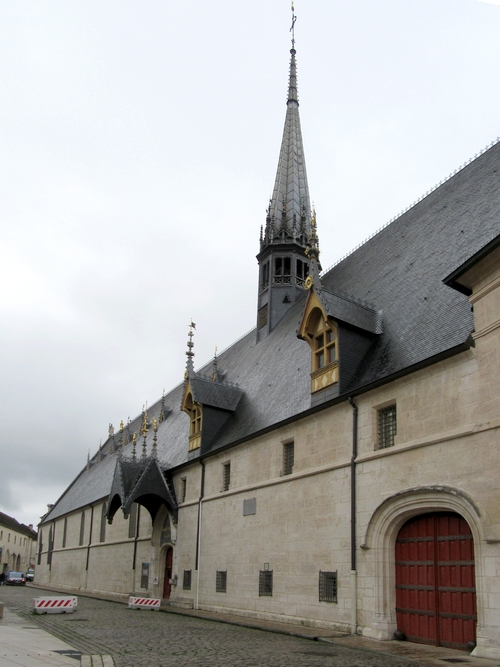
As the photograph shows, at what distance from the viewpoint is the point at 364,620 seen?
1556cm

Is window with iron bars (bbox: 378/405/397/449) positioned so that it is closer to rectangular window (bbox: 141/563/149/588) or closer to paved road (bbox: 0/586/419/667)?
paved road (bbox: 0/586/419/667)

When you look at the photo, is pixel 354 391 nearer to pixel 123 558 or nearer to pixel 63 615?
pixel 63 615

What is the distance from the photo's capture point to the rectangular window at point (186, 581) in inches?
1019

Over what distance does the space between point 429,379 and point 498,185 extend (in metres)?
6.90

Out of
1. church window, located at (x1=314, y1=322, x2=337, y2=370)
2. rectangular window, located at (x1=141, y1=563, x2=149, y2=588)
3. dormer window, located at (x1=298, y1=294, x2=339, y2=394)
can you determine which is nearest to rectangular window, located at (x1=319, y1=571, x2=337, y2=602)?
dormer window, located at (x1=298, y1=294, x2=339, y2=394)

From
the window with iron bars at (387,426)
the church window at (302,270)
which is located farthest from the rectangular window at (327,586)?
the church window at (302,270)

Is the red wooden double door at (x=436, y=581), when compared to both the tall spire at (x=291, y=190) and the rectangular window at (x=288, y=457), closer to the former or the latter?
the rectangular window at (x=288, y=457)

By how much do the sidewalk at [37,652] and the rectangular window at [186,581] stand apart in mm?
9873

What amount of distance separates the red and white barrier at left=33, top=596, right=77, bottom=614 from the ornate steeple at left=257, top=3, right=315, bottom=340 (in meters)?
15.1

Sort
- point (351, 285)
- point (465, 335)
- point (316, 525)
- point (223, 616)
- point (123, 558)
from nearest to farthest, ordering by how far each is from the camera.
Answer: point (465, 335) < point (316, 525) < point (223, 616) < point (351, 285) < point (123, 558)

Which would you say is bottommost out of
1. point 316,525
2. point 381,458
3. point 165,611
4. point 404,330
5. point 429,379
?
point 165,611

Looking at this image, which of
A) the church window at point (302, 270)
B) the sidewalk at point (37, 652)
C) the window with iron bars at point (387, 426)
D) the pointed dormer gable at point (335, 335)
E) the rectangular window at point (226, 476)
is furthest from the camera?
the church window at point (302, 270)

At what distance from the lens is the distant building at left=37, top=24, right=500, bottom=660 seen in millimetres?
13570

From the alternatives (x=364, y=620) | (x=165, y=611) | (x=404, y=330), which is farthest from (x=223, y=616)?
(x=404, y=330)
